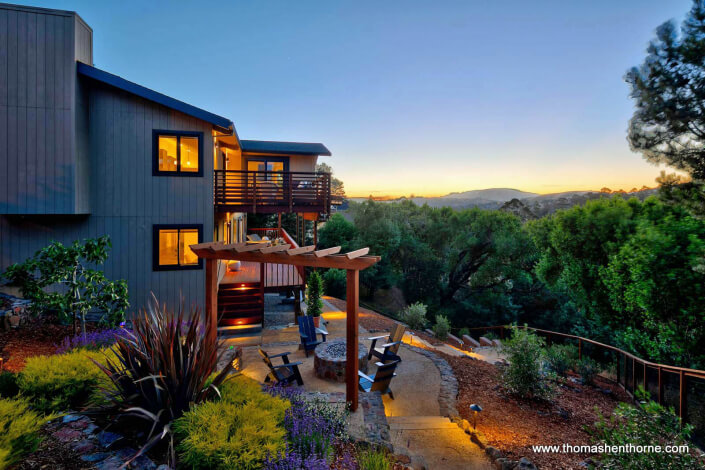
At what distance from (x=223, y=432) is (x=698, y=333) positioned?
11403mm

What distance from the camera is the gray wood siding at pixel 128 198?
349 inches

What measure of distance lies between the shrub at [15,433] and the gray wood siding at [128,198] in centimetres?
646

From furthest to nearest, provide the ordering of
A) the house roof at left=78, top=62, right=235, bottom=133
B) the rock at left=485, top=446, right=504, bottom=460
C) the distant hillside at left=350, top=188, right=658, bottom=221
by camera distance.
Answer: the distant hillside at left=350, top=188, right=658, bottom=221 < the house roof at left=78, top=62, right=235, bottom=133 < the rock at left=485, top=446, right=504, bottom=460

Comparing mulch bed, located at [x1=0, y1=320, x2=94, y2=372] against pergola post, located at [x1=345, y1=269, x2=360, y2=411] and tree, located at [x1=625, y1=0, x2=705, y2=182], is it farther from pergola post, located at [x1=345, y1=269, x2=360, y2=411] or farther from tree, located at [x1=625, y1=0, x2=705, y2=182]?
tree, located at [x1=625, y1=0, x2=705, y2=182]

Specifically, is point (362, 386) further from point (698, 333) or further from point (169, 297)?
point (698, 333)

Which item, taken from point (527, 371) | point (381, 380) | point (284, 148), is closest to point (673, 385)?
point (527, 371)

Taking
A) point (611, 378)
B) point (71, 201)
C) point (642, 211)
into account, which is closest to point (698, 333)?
point (611, 378)

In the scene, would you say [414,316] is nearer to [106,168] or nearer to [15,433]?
[106,168]

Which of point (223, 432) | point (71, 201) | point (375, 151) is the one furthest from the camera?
point (375, 151)

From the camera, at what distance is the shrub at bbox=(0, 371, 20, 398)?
3762mm

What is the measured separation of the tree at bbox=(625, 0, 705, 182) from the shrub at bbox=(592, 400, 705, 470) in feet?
17.4

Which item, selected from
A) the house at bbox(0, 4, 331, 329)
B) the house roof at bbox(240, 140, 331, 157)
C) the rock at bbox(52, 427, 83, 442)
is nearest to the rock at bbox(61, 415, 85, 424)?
the rock at bbox(52, 427, 83, 442)

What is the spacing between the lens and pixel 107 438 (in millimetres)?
3016

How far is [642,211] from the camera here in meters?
10.8
